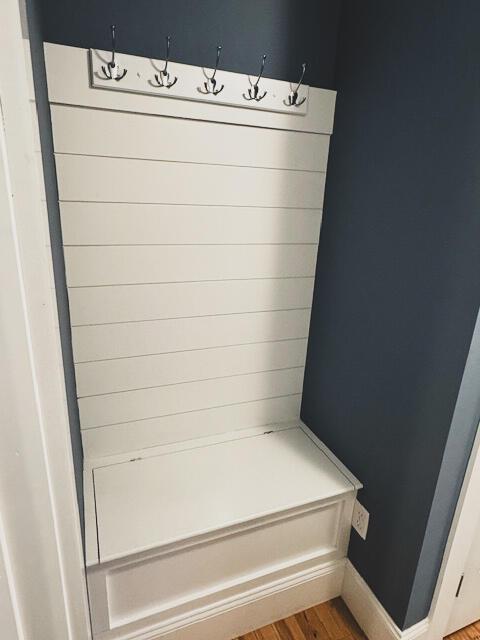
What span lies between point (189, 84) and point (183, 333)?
787mm

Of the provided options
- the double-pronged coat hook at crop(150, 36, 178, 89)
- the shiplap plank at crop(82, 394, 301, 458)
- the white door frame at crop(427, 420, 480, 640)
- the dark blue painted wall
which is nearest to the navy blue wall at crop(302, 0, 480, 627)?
the white door frame at crop(427, 420, 480, 640)

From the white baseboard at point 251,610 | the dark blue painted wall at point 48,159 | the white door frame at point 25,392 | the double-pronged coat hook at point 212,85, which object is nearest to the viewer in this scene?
the white door frame at point 25,392

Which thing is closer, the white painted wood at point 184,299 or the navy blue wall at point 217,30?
the navy blue wall at point 217,30

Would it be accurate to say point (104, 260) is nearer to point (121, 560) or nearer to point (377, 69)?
point (121, 560)

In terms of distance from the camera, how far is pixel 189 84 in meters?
1.22

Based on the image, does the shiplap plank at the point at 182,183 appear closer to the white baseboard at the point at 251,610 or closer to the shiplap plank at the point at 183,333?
the shiplap plank at the point at 183,333

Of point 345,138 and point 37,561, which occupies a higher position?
point 345,138

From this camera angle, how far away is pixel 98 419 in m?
1.46

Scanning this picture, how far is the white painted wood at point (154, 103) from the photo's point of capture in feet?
3.61

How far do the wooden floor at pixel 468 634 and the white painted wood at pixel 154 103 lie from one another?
180 centimetres

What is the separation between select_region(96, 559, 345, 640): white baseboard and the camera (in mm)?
1331

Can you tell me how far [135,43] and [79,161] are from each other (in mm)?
360

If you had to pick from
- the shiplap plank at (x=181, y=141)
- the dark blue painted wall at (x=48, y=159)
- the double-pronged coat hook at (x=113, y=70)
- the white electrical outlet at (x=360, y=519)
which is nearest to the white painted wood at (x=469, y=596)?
the white electrical outlet at (x=360, y=519)

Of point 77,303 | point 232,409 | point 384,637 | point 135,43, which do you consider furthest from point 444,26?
point 384,637
